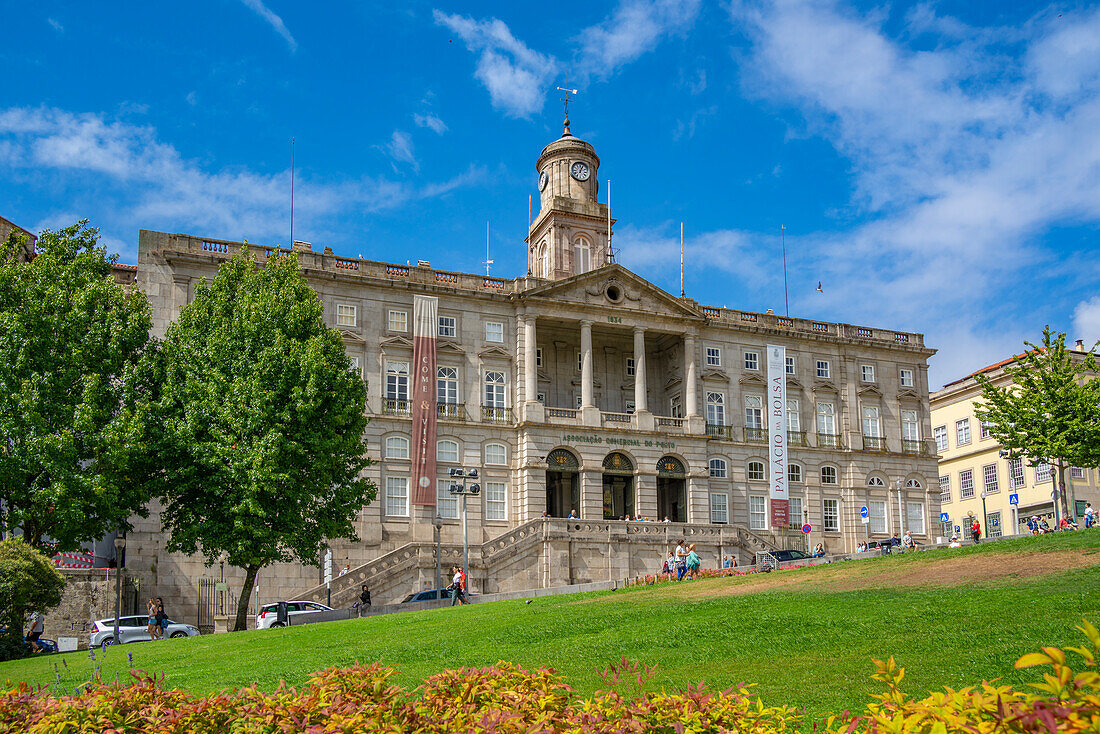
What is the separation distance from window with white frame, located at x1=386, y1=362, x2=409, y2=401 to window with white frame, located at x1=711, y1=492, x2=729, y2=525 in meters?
19.4

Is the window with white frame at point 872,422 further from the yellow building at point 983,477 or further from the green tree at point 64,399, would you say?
the green tree at point 64,399

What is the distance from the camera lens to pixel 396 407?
5031 cm

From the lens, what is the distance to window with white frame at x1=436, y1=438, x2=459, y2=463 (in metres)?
50.8

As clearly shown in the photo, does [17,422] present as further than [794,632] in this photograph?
Yes

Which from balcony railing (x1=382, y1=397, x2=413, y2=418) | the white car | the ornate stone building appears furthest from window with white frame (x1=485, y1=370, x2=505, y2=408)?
the white car

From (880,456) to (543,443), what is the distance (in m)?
23.7

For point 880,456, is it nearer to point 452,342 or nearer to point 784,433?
point 784,433

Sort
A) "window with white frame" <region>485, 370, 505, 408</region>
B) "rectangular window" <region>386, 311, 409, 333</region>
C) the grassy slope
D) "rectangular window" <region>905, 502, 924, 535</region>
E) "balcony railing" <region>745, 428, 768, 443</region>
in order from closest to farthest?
the grassy slope < "rectangular window" <region>386, 311, 409, 333</region> < "window with white frame" <region>485, 370, 505, 408</region> < "balcony railing" <region>745, 428, 768, 443</region> < "rectangular window" <region>905, 502, 924, 535</region>

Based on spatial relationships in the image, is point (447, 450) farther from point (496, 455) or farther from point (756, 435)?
point (756, 435)

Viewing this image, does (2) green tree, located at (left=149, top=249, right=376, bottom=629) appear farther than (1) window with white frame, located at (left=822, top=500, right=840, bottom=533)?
No

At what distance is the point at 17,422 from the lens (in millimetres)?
32969

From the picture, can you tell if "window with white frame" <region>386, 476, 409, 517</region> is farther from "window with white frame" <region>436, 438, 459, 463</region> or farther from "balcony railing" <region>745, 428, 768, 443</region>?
"balcony railing" <region>745, 428, 768, 443</region>

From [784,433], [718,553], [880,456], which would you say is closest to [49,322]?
[718,553]

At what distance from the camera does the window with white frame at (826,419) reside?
60375 mm
